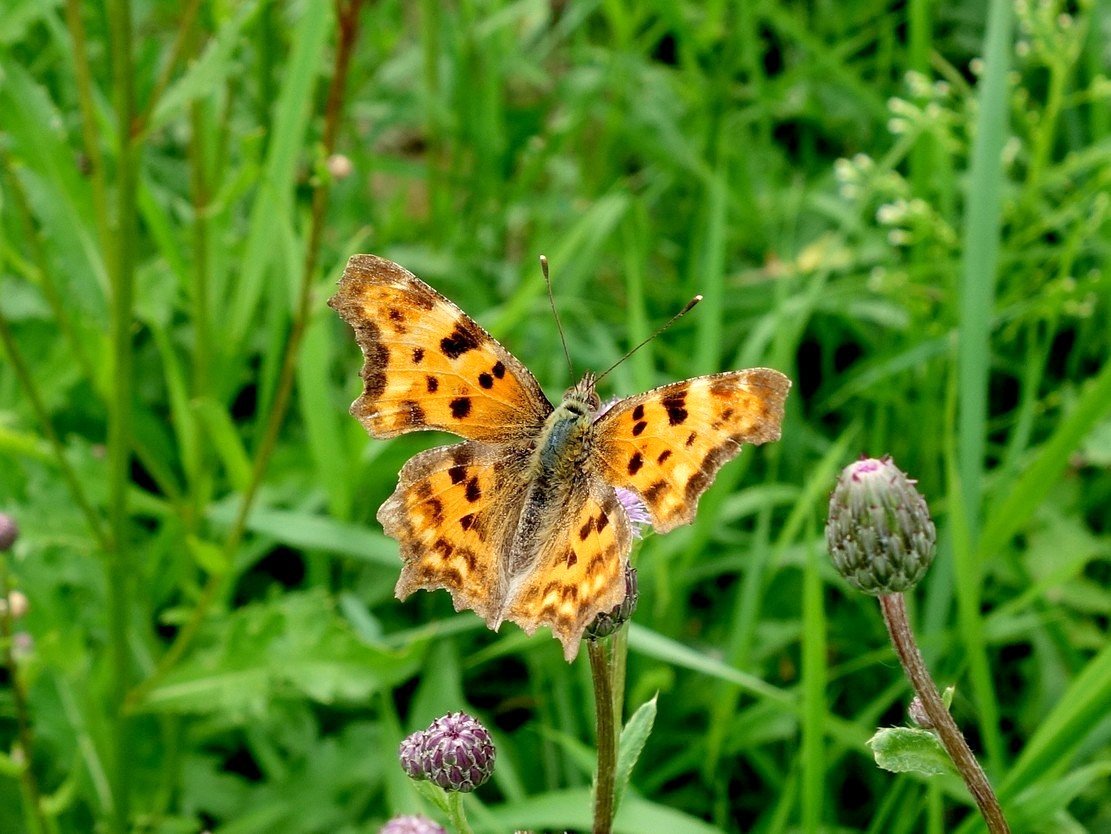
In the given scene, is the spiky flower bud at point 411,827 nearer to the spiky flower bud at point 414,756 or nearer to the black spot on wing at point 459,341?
the spiky flower bud at point 414,756

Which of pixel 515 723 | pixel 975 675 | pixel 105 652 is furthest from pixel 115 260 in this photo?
pixel 975 675

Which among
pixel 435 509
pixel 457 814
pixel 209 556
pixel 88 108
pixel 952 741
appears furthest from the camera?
pixel 209 556

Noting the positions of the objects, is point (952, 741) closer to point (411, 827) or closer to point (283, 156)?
point (411, 827)

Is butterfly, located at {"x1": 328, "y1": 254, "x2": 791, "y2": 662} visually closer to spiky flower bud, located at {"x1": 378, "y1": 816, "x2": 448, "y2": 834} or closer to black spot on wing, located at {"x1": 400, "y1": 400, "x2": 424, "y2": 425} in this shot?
black spot on wing, located at {"x1": 400, "y1": 400, "x2": 424, "y2": 425}

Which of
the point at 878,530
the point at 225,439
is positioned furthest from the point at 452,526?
the point at 225,439

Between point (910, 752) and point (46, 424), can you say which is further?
point (46, 424)

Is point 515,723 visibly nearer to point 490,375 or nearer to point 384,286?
point 490,375

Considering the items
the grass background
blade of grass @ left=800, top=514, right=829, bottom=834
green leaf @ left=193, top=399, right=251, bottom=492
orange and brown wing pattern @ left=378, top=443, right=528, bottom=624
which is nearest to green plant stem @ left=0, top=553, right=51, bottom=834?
the grass background
